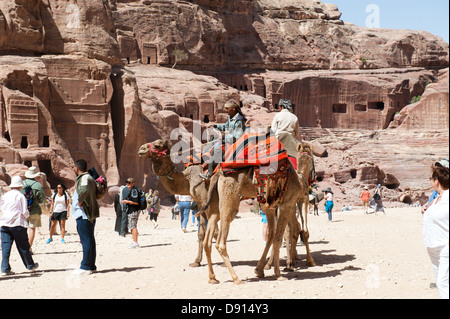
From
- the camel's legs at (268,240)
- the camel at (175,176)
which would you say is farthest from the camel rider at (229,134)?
the camel's legs at (268,240)

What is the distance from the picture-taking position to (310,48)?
242ft

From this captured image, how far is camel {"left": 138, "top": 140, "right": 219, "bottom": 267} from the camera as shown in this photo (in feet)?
36.3

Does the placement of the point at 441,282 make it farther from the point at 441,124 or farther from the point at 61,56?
the point at 441,124

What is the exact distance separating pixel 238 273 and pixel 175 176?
7.84 ft

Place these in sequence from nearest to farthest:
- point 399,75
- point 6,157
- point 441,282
Result: point 441,282 → point 6,157 → point 399,75

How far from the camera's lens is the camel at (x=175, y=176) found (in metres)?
11.1

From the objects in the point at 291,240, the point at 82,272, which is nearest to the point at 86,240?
the point at 82,272

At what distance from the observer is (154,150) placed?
1109cm

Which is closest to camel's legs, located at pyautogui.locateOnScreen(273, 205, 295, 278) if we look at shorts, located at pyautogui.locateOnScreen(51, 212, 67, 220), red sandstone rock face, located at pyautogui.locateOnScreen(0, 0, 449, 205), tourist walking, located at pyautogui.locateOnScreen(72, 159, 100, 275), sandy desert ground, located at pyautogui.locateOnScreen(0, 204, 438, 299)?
sandy desert ground, located at pyautogui.locateOnScreen(0, 204, 438, 299)

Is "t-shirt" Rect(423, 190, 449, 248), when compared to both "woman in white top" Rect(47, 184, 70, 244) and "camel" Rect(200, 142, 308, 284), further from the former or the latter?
"woman in white top" Rect(47, 184, 70, 244)

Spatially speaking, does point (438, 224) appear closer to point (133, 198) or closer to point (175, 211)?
point (133, 198)

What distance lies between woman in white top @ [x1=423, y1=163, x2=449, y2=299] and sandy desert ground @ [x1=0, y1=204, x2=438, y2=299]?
1.28 metres

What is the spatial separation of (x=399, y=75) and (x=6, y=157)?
52.2m

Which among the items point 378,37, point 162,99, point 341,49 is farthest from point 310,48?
point 162,99
